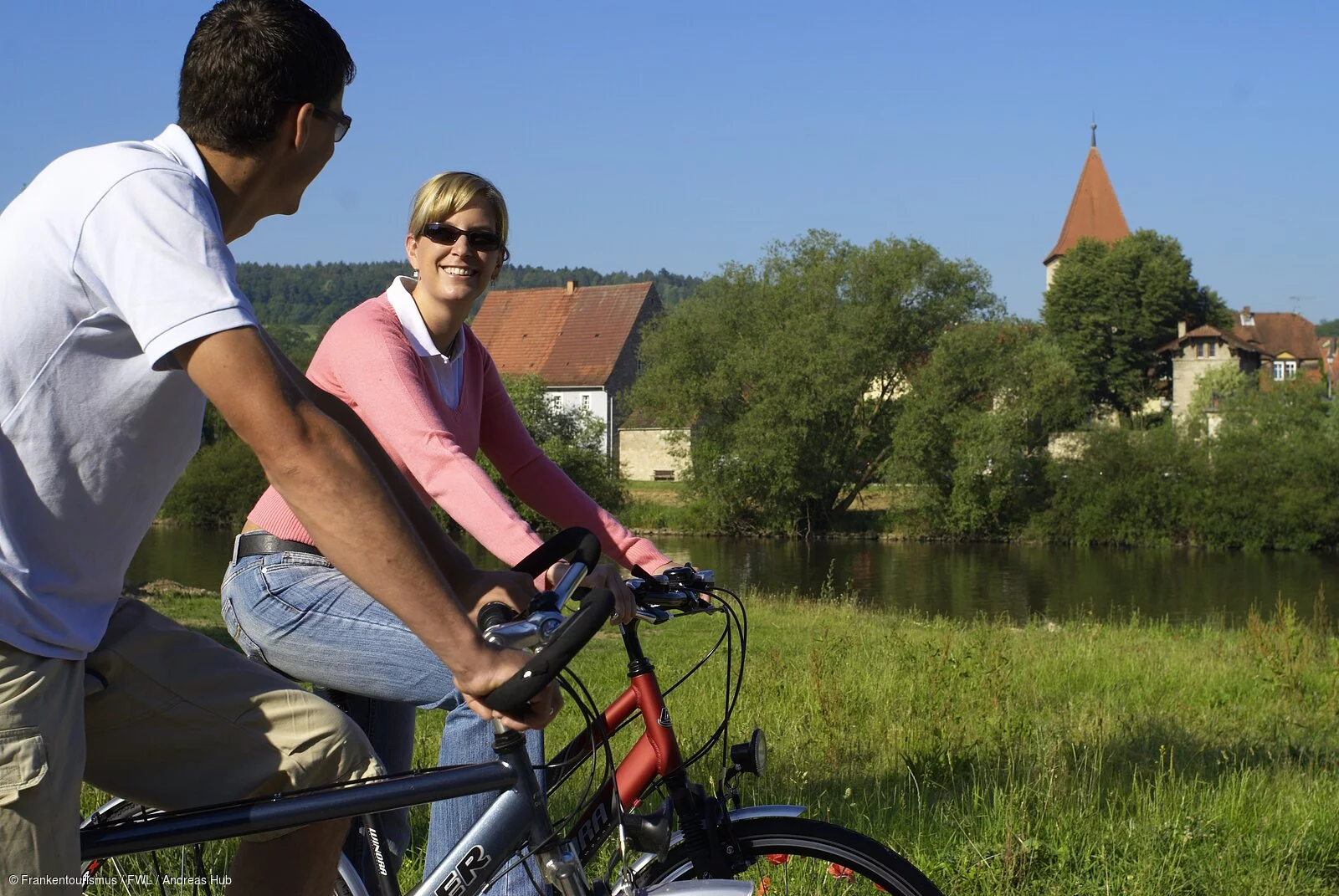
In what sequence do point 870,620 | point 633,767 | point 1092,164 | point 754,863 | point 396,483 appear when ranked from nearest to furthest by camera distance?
point 396,483 → point 754,863 → point 633,767 → point 870,620 → point 1092,164

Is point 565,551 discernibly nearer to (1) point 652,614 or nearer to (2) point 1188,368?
(1) point 652,614

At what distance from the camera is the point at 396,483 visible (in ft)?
6.75

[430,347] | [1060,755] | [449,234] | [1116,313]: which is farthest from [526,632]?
[1116,313]

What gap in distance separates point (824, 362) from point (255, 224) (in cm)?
4371

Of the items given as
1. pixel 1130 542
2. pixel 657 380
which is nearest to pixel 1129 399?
pixel 1130 542

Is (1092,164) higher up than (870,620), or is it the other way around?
(1092,164)

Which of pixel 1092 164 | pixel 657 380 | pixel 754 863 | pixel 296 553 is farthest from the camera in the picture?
pixel 1092 164

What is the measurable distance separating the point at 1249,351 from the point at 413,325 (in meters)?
90.4

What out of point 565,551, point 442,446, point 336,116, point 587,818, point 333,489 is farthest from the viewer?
point 442,446

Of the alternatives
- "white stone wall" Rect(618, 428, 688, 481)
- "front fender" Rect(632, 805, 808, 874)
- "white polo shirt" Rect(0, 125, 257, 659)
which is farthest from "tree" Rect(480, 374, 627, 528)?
"white polo shirt" Rect(0, 125, 257, 659)

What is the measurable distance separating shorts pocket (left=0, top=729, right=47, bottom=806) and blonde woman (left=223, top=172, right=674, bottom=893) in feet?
2.13

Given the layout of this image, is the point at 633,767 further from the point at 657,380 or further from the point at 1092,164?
the point at 1092,164

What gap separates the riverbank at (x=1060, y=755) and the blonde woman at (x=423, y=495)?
1552 millimetres

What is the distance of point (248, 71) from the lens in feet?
5.70
